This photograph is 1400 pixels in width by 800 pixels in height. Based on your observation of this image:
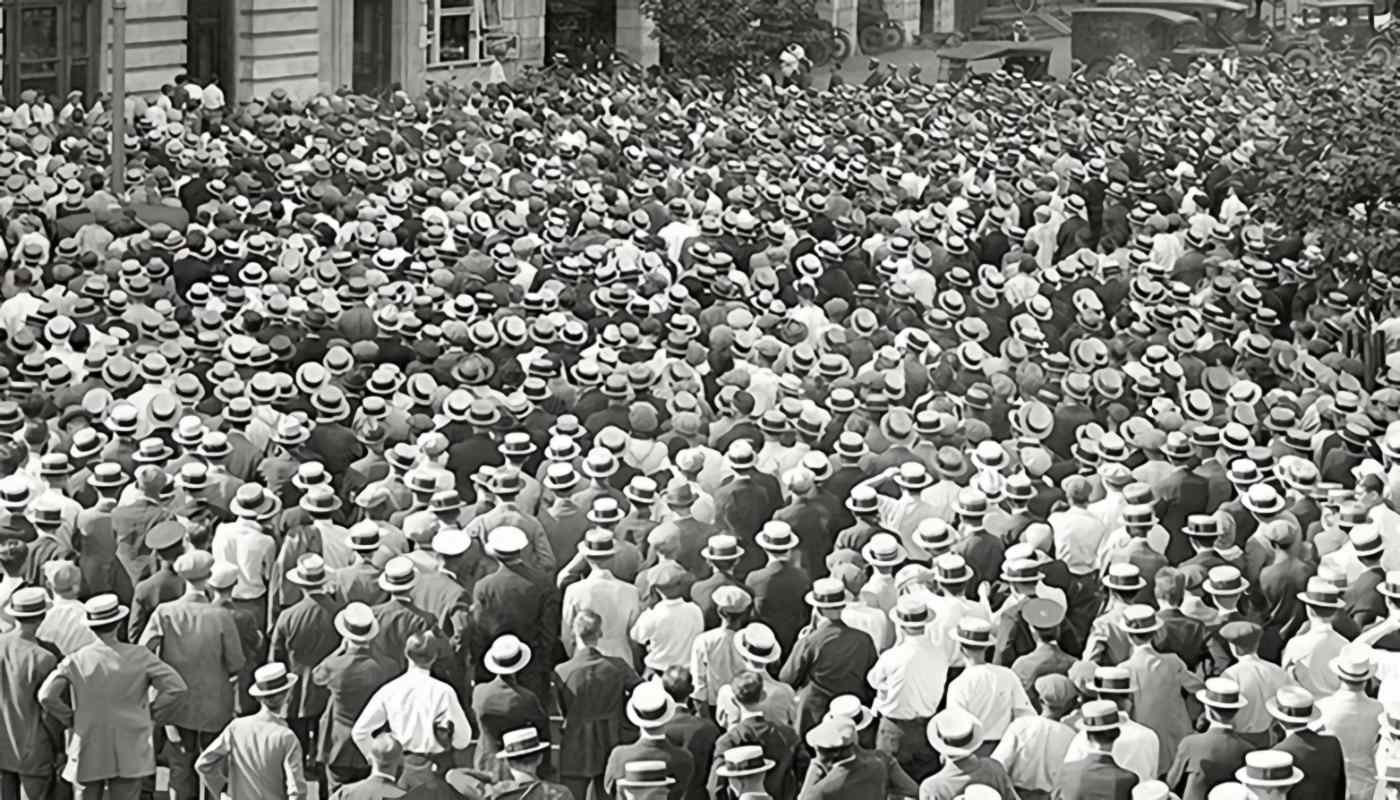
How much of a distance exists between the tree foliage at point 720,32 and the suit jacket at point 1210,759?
116 ft

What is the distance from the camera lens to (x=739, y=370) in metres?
21.7

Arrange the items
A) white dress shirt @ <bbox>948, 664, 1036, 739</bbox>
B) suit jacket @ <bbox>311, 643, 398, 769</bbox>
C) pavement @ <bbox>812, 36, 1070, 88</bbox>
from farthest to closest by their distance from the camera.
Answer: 1. pavement @ <bbox>812, 36, 1070, 88</bbox>
2. suit jacket @ <bbox>311, 643, 398, 769</bbox>
3. white dress shirt @ <bbox>948, 664, 1036, 739</bbox>

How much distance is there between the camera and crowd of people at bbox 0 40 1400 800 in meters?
14.8

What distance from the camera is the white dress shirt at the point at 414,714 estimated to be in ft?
47.5

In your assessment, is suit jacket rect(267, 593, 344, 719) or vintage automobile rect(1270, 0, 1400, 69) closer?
suit jacket rect(267, 593, 344, 719)

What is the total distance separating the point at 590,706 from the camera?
1567cm

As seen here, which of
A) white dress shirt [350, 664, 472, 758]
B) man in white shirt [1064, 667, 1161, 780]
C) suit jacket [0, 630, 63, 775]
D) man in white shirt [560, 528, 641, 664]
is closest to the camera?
man in white shirt [1064, 667, 1161, 780]

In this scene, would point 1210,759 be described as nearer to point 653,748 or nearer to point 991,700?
point 991,700

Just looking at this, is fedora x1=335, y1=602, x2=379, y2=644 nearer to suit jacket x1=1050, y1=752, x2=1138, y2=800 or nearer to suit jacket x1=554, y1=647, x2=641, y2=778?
→ suit jacket x1=554, y1=647, x2=641, y2=778

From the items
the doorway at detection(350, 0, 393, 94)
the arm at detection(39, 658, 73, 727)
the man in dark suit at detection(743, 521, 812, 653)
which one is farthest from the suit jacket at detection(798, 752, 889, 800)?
the doorway at detection(350, 0, 393, 94)

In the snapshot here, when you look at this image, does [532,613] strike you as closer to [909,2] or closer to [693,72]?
[693,72]

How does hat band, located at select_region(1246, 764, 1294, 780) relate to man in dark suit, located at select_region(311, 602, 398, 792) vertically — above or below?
above

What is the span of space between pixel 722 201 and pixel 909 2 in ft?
→ 125

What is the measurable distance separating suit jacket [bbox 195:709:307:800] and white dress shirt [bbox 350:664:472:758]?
0.41 meters
